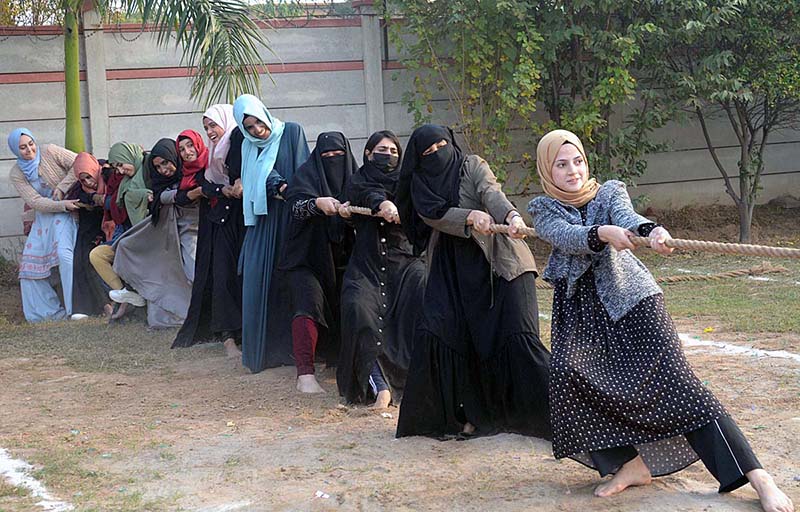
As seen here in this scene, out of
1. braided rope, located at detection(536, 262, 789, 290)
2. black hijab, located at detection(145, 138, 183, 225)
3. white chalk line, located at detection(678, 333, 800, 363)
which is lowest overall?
white chalk line, located at detection(678, 333, 800, 363)

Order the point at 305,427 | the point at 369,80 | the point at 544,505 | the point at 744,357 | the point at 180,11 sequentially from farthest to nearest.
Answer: the point at 369,80
the point at 180,11
the point at 744,357
the point at 305,427
the point at 544,505

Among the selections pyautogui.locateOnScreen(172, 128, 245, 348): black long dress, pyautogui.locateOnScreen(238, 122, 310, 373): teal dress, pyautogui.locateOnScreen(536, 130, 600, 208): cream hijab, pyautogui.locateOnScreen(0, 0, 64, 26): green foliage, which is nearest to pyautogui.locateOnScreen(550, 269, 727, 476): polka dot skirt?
→ pyautogui.locateOnScreen(536, 130, 600, 208): cream hijab

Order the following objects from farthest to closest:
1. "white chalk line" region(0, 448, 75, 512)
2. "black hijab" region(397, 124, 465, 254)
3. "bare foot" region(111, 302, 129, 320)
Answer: "bare foot" region(111, 302, 129, 320) → "black hijab" region(397, 124, 465, 254) → "white chalk line" region(0, 448, 75, 512)

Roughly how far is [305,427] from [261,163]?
2079 millimetres

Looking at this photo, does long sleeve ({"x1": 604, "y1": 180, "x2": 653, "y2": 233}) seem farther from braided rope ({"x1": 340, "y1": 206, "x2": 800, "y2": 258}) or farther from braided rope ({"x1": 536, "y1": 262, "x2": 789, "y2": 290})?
braided rope ({"x1": 536, "y1": 262, "x2": 789, "y2": 290})

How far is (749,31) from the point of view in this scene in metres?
10.2

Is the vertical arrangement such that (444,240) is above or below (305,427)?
above

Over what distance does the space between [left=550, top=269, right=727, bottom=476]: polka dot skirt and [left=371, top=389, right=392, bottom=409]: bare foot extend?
1.71 m

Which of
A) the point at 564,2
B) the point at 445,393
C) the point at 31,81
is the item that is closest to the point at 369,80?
the point at 564,2

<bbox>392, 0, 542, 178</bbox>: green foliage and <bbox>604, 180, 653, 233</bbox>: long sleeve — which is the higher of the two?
<bbox>392, 0, 542, 178</bbox>: green foliage

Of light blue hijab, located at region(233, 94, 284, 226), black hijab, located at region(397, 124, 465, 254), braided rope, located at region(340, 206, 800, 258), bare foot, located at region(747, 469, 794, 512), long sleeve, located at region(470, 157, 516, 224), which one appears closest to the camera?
braided rope, located at region(340, 206, 800, 258)

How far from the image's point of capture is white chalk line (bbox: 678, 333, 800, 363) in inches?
229

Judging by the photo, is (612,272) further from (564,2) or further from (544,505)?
(564,2)

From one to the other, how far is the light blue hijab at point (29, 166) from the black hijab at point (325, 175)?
4.34 metres
